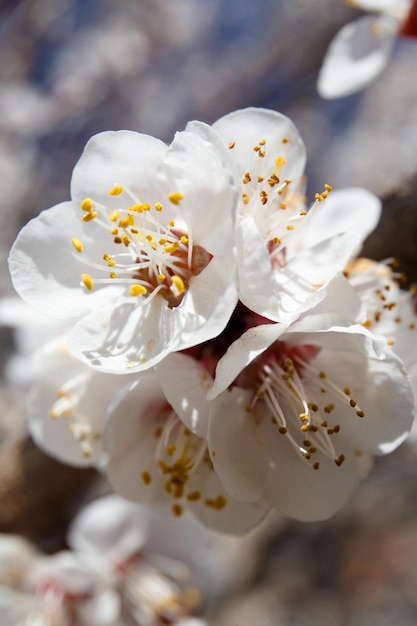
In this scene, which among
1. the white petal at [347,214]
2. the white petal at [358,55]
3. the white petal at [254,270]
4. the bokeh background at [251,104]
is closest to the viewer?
Result: the white petal at [254,270]

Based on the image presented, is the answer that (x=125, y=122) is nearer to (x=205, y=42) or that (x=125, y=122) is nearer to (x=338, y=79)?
(x=205, y=42)

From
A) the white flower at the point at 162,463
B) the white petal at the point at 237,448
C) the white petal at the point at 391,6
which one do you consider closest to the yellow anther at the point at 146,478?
the white flower at the point at 162,463

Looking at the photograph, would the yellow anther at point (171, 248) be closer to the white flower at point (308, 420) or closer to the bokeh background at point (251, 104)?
the white flower at point (308, 420)

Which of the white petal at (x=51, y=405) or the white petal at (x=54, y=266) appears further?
the white petal at (x=51, y=405)


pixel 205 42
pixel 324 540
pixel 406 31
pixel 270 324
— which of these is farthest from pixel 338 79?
pixel 205 42

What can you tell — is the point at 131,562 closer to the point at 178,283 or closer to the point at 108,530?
the point at 108,530

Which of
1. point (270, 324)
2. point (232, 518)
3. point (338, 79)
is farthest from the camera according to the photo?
point (338, 79)

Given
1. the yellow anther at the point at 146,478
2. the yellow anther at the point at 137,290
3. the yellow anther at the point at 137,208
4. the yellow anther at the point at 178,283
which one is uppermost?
the yellow anther at the point at 137,208

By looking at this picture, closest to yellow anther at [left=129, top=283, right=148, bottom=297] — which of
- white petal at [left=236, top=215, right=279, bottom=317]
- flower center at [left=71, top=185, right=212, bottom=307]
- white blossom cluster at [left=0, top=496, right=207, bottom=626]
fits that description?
flower center at [left=71, top=185, right=212, bottom=307]

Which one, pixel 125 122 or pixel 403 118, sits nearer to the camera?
pixel 125 122
